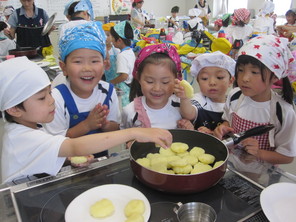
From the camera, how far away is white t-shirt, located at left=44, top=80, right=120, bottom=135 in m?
1.14

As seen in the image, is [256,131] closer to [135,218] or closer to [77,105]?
[135,218]

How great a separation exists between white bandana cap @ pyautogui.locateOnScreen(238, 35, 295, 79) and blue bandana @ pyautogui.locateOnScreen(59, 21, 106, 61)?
2.08ft

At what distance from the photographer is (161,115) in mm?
1200

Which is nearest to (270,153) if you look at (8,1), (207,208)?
(207,208)

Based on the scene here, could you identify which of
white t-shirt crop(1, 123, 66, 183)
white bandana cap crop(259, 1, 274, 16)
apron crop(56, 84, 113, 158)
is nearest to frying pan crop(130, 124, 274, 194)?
white t-shirt crop(1, 123, 66, 183)

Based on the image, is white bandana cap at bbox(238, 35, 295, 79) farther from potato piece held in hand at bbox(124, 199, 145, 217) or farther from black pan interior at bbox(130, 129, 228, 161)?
potato piece held in hand at bbox(124, 199, 145, 217)

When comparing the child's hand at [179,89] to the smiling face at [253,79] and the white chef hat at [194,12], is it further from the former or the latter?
the white chef hat at [194,12]

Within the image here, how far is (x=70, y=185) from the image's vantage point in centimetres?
73

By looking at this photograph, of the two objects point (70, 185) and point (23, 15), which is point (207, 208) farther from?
point (23, 15)

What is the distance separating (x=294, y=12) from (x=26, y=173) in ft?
16.9

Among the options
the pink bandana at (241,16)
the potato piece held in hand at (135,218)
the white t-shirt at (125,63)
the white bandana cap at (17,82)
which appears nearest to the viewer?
the potato piece held in hand at (135,218)

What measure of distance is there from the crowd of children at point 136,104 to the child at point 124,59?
944mm

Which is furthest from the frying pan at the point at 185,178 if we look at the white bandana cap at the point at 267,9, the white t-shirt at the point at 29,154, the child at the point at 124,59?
the white bandana cap at the point at 267,9

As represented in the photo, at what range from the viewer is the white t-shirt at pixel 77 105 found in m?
1.14
